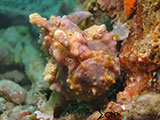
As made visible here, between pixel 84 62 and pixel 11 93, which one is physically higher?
pixel 11 93

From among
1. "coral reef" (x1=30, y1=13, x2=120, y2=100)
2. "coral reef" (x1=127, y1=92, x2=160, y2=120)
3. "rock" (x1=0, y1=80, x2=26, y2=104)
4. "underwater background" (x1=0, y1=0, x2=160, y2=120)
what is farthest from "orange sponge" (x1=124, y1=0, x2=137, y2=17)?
"rock" (x1=0, y1=80, x2=26, y2=104)

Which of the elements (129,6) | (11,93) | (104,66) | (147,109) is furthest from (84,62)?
(11,93)

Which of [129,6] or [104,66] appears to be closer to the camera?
[104,66]

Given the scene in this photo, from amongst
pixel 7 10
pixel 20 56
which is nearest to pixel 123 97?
pixel 20 56

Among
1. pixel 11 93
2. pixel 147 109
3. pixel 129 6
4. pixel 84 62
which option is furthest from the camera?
pixel 11 93

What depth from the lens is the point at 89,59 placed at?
6.65ft

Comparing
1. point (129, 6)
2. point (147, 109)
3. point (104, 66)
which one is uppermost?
point (129, 6)

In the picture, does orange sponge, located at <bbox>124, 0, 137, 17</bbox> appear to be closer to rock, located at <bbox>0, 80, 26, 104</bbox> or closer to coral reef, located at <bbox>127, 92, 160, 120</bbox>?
coral reef, located at <bbox>127, 92, 160, 120</bbox>

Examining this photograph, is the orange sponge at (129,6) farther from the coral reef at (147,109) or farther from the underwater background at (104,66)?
the coral reef at (147,109)

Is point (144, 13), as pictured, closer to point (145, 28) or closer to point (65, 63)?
point (145, 28)

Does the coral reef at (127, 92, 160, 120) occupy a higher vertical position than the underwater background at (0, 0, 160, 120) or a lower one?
lower

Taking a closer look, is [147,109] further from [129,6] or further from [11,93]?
[11,93]

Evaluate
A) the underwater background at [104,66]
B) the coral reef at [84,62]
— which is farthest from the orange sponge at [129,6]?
the coral reef at [84,62]

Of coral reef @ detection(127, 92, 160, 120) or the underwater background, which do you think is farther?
the underwater background
